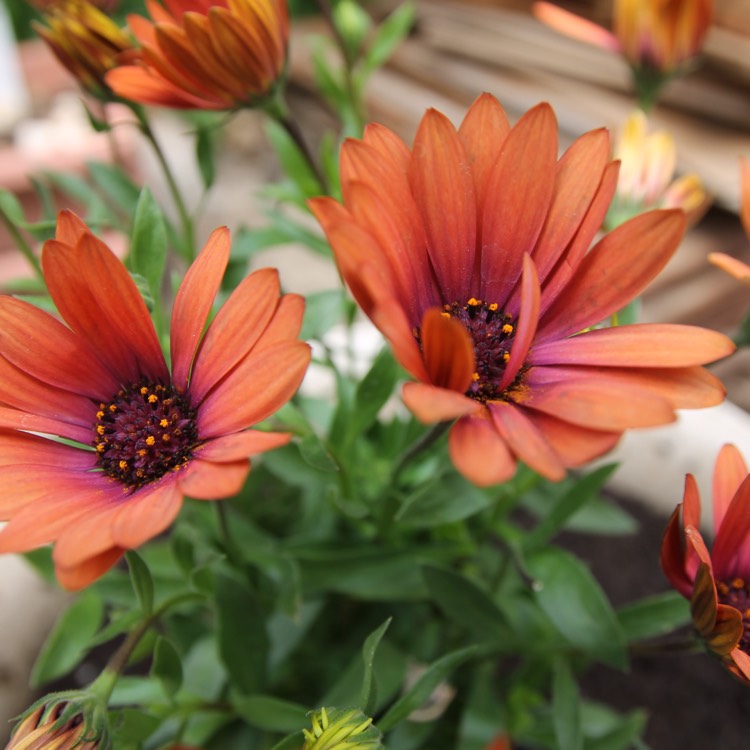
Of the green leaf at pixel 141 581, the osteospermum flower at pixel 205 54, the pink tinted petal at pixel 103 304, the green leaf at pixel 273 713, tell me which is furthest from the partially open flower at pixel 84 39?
the green leaf at pixel 273 713

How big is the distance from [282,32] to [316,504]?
1.13 ft

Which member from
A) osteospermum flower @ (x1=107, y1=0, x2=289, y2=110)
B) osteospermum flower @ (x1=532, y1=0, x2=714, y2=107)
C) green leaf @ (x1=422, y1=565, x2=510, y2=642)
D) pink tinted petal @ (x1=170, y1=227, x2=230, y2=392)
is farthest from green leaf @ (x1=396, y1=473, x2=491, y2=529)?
osteospermum flower @ (x1=532, y1=0, x2=714, y2=107)

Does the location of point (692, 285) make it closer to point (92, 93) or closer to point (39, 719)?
point (92, 93)

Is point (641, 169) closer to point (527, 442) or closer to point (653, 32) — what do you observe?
point (653, 32)

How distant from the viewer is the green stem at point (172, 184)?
540 mm

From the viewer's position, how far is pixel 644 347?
325mm

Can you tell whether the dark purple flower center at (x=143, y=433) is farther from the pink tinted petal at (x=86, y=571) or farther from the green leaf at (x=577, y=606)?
the green leaf at (x=577, y=606)

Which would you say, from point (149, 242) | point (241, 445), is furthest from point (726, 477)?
point (149, 242)

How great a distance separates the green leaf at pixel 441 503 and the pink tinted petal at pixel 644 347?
126mm

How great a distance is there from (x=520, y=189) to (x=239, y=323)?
0.14 metres

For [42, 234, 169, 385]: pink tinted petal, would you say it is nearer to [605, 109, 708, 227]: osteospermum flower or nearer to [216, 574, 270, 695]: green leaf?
[216, 574, 270, 695]: green leaf

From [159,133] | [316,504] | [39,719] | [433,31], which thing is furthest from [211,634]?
[159,133]

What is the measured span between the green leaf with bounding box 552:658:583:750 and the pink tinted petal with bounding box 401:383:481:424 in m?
0.29

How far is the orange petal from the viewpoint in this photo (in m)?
0.28
